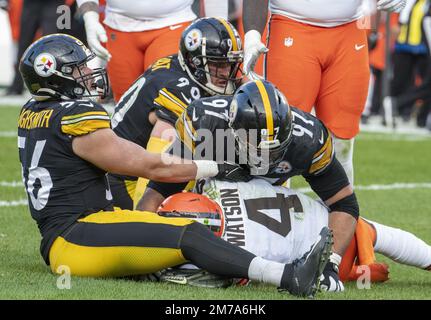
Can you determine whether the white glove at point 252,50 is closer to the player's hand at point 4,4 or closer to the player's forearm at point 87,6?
the player's forearm at point 87,6

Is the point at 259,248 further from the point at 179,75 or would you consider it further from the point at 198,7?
the point at 198,7

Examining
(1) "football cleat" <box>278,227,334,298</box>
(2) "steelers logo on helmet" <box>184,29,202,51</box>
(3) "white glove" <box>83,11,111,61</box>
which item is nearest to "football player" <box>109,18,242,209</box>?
(2) "steelers logo on helmet" <box>184,29,202,51</box>

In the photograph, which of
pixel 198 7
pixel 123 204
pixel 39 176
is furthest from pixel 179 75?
pixel 198 7

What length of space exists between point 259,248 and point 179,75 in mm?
1435

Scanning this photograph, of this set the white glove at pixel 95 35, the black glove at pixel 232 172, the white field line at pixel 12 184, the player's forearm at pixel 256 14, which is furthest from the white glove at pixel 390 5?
the white field line at pixel 12 184

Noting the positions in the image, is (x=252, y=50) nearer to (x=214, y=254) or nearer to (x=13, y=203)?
(x=214, y=254)

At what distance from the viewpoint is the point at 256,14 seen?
5707 millimetres

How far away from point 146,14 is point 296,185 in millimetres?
2421

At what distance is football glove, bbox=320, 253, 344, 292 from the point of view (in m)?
4.61

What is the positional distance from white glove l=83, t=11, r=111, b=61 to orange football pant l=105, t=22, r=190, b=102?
143mm

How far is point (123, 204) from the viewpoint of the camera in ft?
19.4

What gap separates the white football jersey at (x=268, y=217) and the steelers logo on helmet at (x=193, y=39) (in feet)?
3.49

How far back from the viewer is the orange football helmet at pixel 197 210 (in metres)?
4.77

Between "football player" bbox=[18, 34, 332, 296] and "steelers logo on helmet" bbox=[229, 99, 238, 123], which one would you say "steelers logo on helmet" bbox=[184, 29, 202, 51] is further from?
"steelers logo on helmet" bbox=[229, 99, 238, 123]
